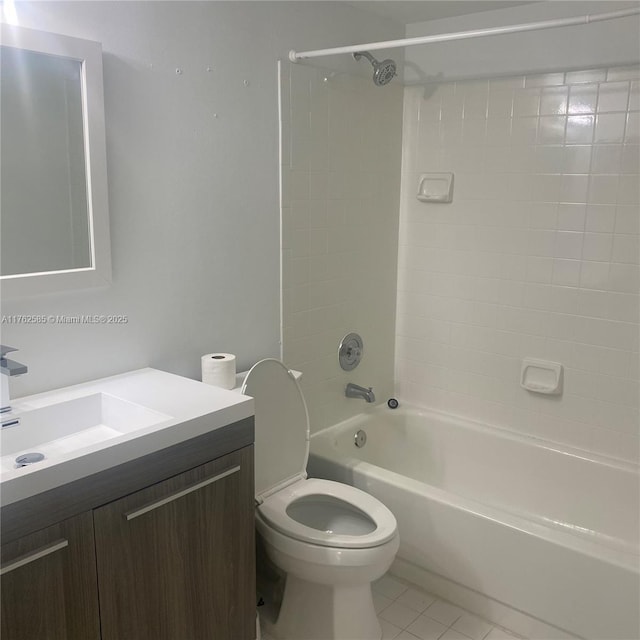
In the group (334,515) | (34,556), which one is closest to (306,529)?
(334,515)

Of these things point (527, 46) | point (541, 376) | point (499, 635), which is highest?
point (527, 46)

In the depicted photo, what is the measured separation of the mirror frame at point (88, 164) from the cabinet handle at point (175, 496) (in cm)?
66

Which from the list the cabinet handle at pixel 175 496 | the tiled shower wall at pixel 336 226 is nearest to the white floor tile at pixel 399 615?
the tiled shower wall at pixel 336 226

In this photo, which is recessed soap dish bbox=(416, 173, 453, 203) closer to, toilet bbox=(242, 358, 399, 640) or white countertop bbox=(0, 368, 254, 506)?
Answer: toilet bbox=(242, 358, 399, 640)

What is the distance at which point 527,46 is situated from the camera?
8.79 feet

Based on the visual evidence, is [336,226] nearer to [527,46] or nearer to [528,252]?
[528,252]

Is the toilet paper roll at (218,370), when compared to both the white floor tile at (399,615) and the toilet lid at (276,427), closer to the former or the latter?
the toilet lid at (276,427)

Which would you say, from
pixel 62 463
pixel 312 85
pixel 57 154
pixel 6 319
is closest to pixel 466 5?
pixel 312 85

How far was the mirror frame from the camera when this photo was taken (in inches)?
66.6

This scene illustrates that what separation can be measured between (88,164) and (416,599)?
1.93m

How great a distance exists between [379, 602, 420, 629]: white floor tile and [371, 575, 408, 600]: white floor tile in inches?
2.2

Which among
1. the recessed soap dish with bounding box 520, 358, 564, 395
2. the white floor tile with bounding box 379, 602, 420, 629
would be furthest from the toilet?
the recessed soap dish with bounding box 520, 358, 564, 395

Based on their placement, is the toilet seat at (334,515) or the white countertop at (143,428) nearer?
the white countertop at (143,428)

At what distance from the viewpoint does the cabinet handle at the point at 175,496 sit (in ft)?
5.18
